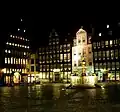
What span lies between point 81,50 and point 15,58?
1285 inches

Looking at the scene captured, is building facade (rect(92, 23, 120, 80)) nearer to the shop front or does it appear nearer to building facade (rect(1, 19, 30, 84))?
the shop front

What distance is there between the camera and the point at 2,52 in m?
112

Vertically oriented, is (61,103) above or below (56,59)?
below

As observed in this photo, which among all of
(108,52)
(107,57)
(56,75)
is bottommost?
(56,75)

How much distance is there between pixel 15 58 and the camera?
12081 centimetres

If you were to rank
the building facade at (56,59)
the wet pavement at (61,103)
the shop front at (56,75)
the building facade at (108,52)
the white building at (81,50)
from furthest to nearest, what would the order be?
the shop front at (56,75) < the building facade at (56,59) < the white building at (81,50) < the building facade at (108,52) < the wet pavement at (61,103)

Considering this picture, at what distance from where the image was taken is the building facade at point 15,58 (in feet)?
374

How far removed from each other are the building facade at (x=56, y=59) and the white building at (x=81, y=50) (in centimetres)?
290

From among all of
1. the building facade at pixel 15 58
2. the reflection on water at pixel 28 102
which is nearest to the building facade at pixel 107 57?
the building facade at pixel 15 58

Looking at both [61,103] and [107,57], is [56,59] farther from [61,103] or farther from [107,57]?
[61,103]

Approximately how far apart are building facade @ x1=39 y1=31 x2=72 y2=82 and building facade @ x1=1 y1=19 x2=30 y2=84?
1422 centimetres

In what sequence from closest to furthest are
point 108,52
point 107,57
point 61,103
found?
point 61,103 < point 108,52 < point 107,57

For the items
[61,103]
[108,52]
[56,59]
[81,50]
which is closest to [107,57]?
[108,52]

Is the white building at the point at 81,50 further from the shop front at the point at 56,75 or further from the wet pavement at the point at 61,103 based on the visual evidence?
the wet pavement at the point at 61,103
